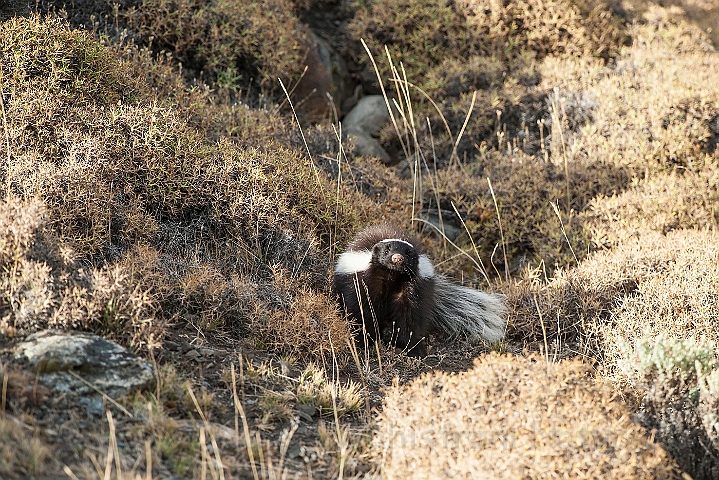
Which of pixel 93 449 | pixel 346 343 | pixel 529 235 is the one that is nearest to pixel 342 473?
pixel 93 449

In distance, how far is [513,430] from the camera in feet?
12.2

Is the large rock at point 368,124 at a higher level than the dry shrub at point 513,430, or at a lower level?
higher

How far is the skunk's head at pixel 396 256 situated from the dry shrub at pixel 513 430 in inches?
59.5

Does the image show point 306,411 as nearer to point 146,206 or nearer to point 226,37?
point 146,206

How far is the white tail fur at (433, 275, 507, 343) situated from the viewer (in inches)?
233

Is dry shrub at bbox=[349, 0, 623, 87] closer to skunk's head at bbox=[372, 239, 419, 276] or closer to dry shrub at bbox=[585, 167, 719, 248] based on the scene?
Result: dry shrub at bbox=[585, 167, 719, 248]

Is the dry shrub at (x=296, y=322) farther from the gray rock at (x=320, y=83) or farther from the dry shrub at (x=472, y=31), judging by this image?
the dry shrub at (x=472, y=31)

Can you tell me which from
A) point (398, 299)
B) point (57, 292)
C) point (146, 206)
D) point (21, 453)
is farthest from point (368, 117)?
point (21, 453)

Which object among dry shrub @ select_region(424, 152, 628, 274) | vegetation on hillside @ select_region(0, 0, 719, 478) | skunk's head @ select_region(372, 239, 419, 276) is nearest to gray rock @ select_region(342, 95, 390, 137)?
vegetation on hillside @ select_region(0, 0, 719, 478)

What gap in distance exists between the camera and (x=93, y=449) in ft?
11.4

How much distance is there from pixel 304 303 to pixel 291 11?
5.46 meters

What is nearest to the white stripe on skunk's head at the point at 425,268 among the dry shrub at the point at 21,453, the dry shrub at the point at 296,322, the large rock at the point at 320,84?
the dry shrub at the point at 296,322

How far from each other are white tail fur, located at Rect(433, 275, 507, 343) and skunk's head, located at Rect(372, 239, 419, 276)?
22.1 inches

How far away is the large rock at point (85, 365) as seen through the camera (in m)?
3.78
